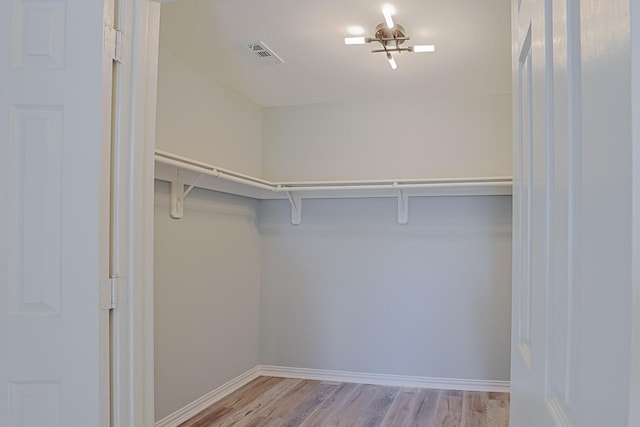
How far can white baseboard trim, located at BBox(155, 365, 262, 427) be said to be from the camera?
10.4ft

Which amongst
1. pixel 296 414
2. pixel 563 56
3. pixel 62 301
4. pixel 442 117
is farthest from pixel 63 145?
pixel 442 117

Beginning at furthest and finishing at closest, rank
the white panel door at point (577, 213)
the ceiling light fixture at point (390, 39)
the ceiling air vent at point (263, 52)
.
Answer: the ceiling air vent at point (263, 52) < the ceiling light fixture at point (390, 39) < the white panel door at point (577, 213)

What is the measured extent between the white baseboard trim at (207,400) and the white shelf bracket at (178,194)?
4.18 ft

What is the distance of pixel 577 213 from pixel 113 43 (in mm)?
1455

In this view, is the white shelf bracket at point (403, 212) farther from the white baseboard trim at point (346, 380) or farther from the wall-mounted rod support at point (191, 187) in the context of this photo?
the wall-mounted rod support at point (191, 187)

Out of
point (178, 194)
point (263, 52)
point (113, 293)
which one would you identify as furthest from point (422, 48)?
point (113, 293)

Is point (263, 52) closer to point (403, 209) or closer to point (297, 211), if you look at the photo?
point (297, 211)

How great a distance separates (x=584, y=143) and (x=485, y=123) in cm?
375

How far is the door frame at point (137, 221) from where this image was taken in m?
1.54

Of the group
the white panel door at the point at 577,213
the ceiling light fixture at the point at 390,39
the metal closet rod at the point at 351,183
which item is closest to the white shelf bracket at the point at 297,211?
the metal closet rod at the point at 351,183

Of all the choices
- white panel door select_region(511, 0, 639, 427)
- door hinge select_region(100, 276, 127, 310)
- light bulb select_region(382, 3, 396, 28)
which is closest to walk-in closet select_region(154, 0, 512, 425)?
light bulb select_region(382, 3, 396, 28)

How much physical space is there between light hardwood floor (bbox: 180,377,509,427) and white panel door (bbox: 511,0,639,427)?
268cm

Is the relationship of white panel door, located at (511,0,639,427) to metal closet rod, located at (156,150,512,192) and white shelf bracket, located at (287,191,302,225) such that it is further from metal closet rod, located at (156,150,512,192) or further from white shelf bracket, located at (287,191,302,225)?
white shelf bracket, located at (287,191,302,225)

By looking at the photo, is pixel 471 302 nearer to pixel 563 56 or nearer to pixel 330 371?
pixel 330 371
